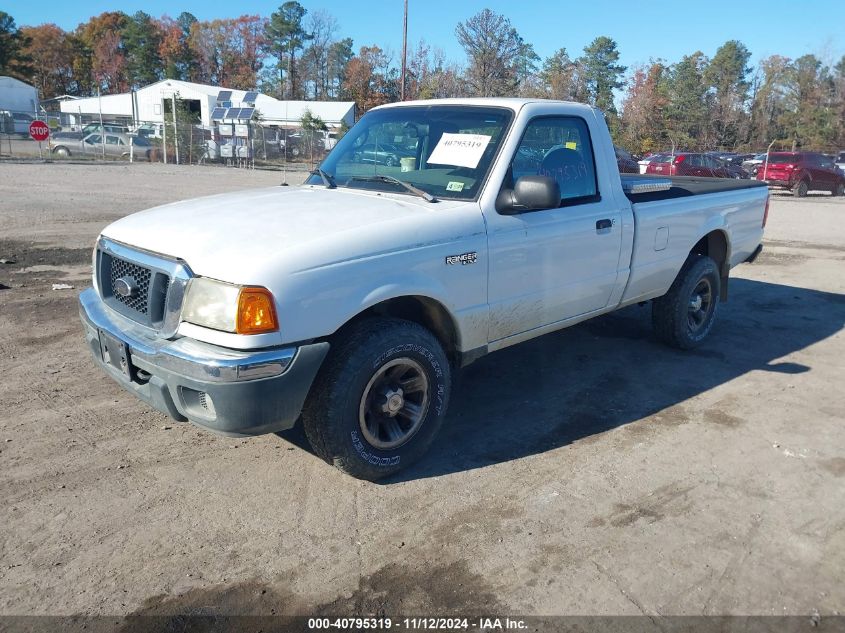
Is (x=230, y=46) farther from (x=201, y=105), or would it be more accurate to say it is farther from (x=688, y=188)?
(x=688, y=188)

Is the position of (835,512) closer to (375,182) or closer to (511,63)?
(375,182)

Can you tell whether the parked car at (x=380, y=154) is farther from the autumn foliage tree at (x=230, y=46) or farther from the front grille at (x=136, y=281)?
the autumn foliage tree at (x=230, y=46)

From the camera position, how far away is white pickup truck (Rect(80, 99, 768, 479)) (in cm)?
308

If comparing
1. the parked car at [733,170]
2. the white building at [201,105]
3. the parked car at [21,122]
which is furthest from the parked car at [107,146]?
the parked car at [733,170]

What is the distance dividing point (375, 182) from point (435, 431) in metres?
1.63

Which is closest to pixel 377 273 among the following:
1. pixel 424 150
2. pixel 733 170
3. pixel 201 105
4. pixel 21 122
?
pixel 424 150

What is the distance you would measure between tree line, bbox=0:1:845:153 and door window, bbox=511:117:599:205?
94.1ft

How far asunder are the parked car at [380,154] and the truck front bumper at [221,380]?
1.75m

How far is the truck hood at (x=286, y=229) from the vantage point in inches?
122

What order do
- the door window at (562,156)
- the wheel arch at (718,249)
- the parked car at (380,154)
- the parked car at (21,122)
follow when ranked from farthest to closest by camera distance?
the parked car at (21,122), the wheel arch at (718,249), the parked car at (380,154), the door window at (562,156)

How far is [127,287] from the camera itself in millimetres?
3463

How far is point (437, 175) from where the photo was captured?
4.15 metres

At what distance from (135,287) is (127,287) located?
1.5 inches

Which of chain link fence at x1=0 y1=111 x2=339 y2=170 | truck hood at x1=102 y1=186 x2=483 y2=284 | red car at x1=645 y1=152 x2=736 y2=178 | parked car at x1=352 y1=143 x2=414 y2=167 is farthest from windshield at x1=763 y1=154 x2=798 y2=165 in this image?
truck hood at x1=102 y1=186 x2=483 y2=284
